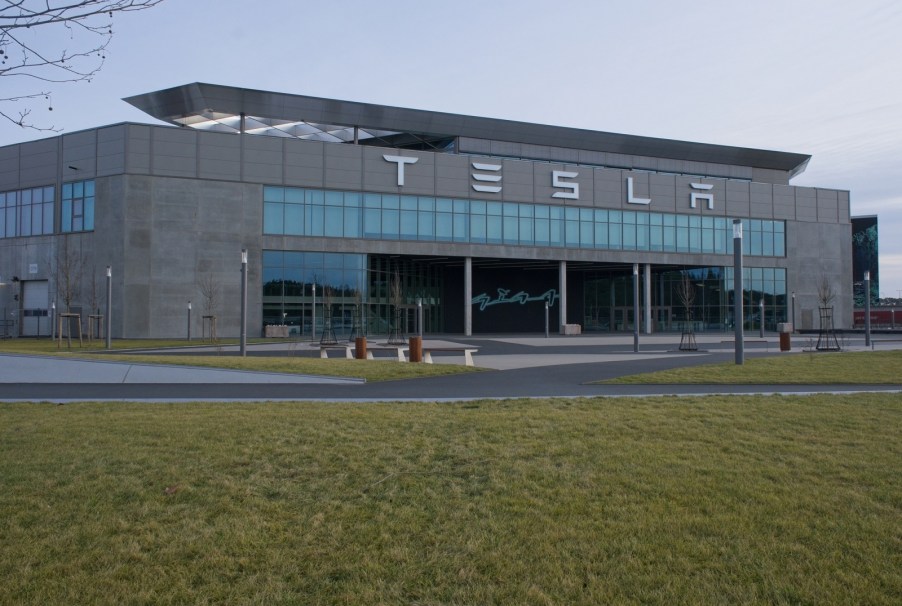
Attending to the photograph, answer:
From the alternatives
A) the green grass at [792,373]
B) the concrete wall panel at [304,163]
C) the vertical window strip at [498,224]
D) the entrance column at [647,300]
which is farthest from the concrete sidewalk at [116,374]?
the entrance column at [647,300]

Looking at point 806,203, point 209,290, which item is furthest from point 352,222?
point 806,203

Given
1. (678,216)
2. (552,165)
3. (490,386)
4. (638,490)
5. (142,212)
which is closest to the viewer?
(638,490)

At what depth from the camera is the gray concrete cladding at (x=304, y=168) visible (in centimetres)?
4616

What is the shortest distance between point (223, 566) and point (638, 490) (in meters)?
3.61

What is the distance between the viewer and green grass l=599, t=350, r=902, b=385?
16.6 m

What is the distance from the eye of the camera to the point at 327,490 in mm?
6363

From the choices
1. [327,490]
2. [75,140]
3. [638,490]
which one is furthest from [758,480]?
[75,140]

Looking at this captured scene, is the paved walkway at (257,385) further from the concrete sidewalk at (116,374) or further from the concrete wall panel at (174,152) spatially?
the concrete wall panel at (174,152)

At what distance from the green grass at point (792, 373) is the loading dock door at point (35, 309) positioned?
46479mm

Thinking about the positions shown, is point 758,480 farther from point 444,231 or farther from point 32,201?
point 32,201

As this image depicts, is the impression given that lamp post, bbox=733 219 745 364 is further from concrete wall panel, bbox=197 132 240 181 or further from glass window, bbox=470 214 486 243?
concrete wall panel, bbox=197 132 240 181

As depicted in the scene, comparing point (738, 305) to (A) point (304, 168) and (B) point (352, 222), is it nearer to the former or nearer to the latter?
(B) point (352, 222)

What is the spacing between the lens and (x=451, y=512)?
5723 millimetres

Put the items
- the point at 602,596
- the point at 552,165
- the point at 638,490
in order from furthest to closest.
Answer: the point at 552,165 → the point at 638,490 → the point at 602,596
